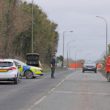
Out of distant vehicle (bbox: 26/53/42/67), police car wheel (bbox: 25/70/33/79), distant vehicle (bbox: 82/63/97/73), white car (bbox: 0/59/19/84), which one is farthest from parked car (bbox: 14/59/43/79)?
distant vehicle (bbox: 82/63/97/73)

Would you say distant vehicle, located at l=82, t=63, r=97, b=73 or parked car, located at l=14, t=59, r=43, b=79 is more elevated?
distant vehicle, located at l=82, t=63, r=97, b=73

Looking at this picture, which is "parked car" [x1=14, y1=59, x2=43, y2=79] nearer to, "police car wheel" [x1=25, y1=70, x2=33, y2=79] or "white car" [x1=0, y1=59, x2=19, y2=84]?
"police car wheel" [x1=25, y1=70, x2=33, y2=79]

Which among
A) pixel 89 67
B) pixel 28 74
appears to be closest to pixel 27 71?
pixel 28 74

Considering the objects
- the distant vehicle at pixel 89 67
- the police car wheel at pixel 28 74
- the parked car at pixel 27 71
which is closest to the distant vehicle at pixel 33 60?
the parked car at pixel 27 71

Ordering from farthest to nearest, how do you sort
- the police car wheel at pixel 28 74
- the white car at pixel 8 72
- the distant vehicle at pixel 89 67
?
1. the distant vehicle at pixel 89 67
2. the police car wheel at pixel 28 74
3. the white car at pixel 8 72

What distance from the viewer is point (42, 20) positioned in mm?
87000

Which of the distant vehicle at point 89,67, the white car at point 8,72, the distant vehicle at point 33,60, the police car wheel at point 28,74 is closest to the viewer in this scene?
the white car at point 8,72

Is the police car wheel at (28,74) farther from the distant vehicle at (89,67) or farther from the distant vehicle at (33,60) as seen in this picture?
the distant vehicle at (89,67)

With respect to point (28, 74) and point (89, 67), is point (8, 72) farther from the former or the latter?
point (89, 67)

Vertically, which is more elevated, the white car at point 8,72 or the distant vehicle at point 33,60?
the distant vehicle at point 33,60

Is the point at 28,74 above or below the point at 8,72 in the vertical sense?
below

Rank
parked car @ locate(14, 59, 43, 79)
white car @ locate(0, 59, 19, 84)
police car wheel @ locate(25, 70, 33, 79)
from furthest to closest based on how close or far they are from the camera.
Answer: police car wheel @ locate(25, 70, 33, 79)
parked car @ locate(14, 59, 43, 79)
white car @ locate(0, 59, 19, 84)

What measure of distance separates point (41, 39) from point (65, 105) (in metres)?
65.2

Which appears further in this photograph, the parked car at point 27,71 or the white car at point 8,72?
the parked car at point 27,71
